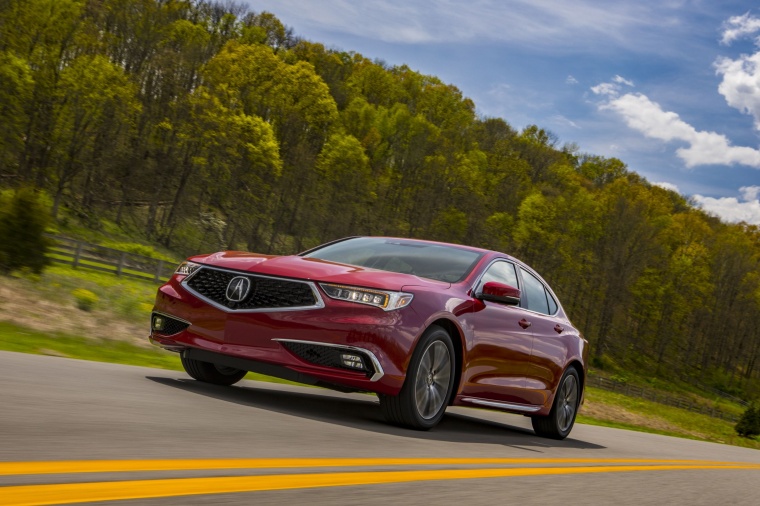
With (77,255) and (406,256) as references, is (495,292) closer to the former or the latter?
(406,256)

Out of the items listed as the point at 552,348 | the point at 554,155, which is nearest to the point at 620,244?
the point at 554,155

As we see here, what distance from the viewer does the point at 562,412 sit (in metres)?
9.80

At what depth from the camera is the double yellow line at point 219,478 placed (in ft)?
9.45

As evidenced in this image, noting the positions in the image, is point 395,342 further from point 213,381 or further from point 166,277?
point 166,277

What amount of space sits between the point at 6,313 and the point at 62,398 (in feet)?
19.8

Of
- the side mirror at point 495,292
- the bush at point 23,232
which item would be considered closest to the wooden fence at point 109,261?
the bush at point 23,232

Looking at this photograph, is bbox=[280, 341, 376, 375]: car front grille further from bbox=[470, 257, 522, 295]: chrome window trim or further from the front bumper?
bbox=[470, 257, 522, 295]: chrome window trim

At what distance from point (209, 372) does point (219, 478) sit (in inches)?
177

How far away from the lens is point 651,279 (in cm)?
7694

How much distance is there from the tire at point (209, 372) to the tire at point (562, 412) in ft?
11.3

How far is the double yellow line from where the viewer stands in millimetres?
2879

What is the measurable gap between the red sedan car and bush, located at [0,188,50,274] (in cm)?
757

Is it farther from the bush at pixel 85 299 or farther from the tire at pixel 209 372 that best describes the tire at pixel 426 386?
the bush at pixel 85 299

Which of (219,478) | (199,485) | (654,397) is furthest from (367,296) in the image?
(654,397)
